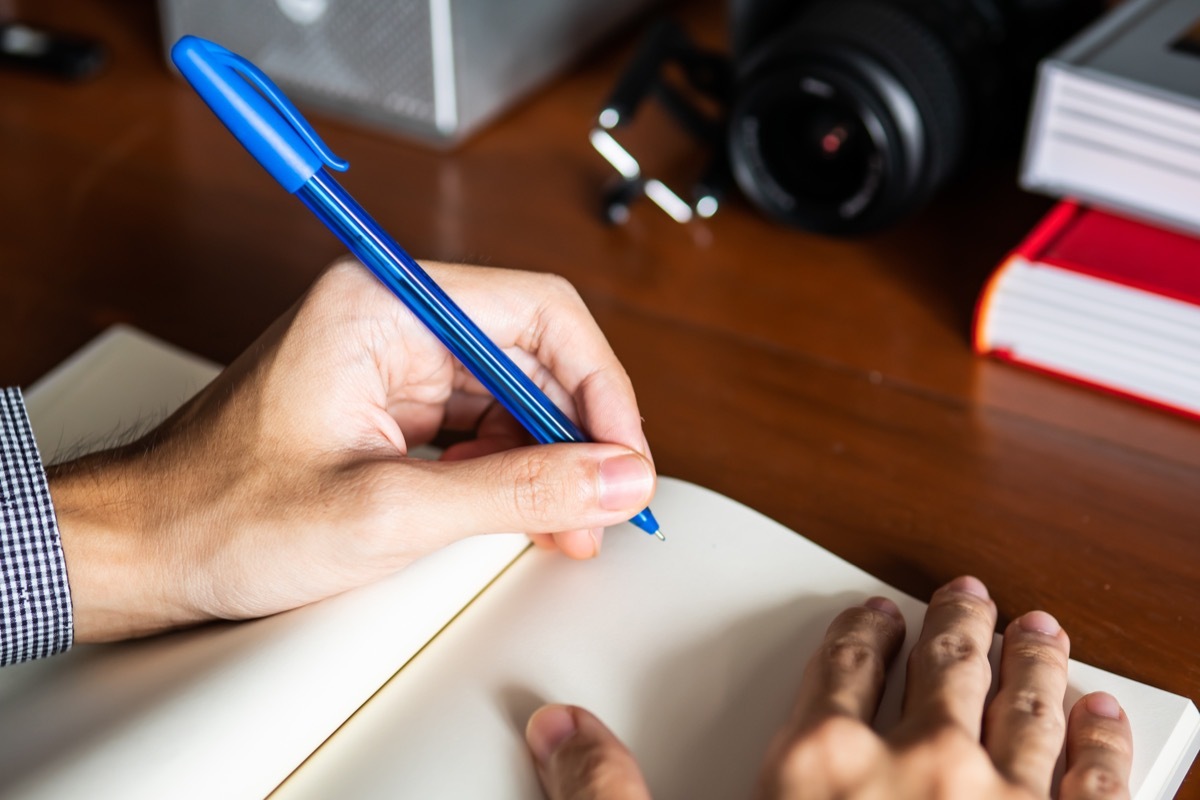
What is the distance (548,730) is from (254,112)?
0.28 m

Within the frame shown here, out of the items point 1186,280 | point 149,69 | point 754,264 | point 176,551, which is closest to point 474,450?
point 176,551

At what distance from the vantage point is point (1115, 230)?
740 mm

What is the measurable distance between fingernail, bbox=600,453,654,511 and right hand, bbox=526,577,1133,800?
0.09 meters

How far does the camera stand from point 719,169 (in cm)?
88

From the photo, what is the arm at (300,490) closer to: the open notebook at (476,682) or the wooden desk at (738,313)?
the open notebook at (476,682)

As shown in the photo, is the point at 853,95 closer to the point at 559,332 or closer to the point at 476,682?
the point at 559,332

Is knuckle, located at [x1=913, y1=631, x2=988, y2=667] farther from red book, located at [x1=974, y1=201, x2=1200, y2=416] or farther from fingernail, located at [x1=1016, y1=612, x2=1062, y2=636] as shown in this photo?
red book, located at [x1=974, y1=201, x2=1200, y2=416]

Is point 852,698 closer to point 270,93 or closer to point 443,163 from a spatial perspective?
point 270,93

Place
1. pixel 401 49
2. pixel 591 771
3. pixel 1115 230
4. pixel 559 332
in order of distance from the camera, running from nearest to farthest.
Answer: pixel 591 771, pixel 559 332, pixel 1115 230, pixel 401 49

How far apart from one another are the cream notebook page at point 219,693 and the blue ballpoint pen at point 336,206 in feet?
0.21

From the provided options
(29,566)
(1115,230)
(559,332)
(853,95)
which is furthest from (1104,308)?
(29,566)

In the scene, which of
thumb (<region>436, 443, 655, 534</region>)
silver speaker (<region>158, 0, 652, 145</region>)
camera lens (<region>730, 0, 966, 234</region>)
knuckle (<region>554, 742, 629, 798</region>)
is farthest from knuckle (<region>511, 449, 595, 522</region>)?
silver speaker (<region>158, 0, 652, 145</region>)

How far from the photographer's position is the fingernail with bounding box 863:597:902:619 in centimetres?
56

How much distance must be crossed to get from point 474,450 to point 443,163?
35cm
